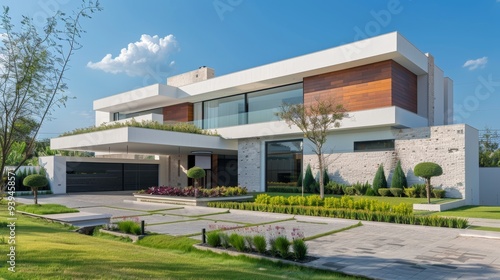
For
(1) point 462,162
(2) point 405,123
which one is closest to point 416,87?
(2) point 405,123

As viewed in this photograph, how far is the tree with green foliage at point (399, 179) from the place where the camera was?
19.7 meters

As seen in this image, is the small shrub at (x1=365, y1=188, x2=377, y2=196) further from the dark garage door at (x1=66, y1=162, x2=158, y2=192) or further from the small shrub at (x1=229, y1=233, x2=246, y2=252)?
the dark garage door at (x1=66, y1=162, x2=158, y2=192)

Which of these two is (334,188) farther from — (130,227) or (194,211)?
(130,227)

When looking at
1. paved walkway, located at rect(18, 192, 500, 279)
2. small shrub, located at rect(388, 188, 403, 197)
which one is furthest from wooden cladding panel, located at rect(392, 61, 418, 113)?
paved walkway, located at rect(18, 192, 500, 279)

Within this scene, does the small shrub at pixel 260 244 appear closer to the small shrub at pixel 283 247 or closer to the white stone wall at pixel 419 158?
the small shrub at pixel 283 247

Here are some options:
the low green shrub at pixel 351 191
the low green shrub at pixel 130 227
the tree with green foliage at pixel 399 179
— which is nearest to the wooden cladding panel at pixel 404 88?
the tree with green foliage at pixel 399 179

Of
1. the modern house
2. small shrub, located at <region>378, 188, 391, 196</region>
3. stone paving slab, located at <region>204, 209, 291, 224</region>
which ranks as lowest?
stone paving slab, located at <region>204, 209, 291, 224</region>

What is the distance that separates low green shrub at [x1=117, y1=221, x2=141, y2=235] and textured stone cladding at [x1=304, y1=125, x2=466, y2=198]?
48.7 ft

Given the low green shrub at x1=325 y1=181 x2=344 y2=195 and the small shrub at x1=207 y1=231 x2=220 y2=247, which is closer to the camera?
the small shrub at x1=207 y1=231 x2=220 y2=247

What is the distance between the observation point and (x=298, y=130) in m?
23.6

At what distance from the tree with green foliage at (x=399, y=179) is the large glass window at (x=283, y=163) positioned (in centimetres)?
639

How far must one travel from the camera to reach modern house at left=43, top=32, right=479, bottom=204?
19.9 m

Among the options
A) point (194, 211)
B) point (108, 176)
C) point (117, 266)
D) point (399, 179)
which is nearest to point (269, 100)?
point (399, 179)

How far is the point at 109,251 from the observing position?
279 inches
